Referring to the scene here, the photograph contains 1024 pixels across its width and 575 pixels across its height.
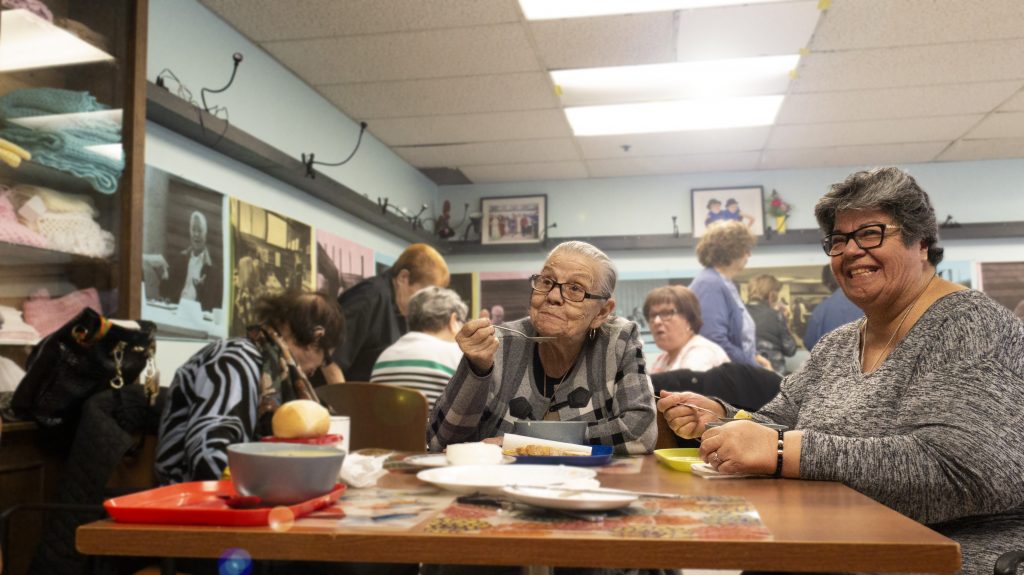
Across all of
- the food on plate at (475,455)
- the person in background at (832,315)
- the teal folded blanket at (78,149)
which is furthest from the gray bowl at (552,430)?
the person in background at (832,315)

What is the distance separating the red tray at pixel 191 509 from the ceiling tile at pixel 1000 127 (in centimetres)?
532

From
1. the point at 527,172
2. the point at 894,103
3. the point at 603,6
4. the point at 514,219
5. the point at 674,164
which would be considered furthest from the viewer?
the point at 514,219

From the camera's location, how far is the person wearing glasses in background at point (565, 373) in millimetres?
1851

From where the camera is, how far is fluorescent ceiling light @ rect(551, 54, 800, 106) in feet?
13.6

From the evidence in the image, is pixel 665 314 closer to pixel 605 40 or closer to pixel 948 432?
pixel 605 40

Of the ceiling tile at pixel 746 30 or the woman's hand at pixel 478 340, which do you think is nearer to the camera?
the woman's hand at pixel 478 340

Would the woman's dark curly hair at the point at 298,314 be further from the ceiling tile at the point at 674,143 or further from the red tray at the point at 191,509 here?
the ceiling tile at the point at 674,143

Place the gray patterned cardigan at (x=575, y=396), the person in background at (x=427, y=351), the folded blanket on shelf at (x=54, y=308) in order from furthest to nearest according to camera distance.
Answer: the person in background at (x=427, y=351) < the folded blanket on shelf at (x=54, y=308) < the gray patterned cardigan at (x=575, y=396)

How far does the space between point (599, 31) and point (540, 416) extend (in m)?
2.30

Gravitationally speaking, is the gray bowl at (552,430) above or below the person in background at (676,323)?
below

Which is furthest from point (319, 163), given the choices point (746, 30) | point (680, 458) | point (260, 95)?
point (680, 458)

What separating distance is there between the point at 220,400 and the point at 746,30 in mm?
2873

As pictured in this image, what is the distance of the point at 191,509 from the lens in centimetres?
91

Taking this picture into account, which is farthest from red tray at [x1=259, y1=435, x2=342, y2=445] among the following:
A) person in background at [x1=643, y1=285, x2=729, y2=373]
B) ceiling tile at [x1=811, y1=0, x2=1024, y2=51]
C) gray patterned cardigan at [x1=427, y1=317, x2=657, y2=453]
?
ceiling tile at [x1=811, y1=0, x2=1024, y2=51]
